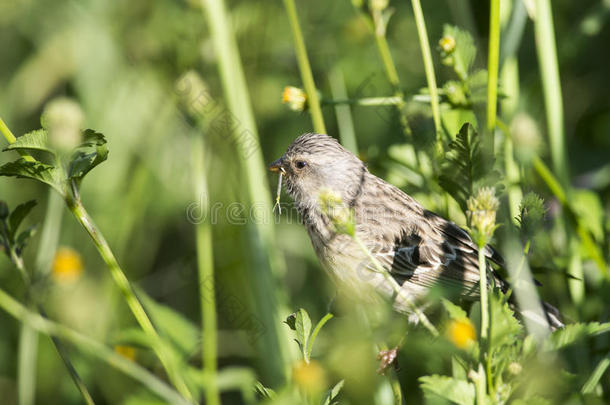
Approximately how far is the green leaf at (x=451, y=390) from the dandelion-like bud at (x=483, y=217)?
0.31 metres

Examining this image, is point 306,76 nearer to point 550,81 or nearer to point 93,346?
point 550,81

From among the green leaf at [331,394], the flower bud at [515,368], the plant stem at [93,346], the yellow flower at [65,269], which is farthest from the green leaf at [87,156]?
→ the yellow flower at [65,269]

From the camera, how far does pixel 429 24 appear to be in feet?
11.6

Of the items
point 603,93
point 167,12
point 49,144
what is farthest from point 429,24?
point 49,144

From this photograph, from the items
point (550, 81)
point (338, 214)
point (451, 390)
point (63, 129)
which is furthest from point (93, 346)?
point (550, 81)

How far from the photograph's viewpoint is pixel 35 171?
1.40 metres

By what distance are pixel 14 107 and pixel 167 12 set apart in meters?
0.96

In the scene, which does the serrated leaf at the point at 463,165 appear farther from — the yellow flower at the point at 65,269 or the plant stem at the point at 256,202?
the yellow flower at the point at 65,269

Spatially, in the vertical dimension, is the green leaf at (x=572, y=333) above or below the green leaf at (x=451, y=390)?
above

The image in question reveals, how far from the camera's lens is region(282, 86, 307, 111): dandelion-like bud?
6.60ft

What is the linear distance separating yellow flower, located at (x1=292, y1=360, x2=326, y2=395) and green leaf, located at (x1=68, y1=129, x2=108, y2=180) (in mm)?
639

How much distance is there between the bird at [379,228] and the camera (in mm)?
2209

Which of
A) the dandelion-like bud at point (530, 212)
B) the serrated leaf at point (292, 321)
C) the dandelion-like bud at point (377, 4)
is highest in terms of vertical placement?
the dandelion-like bud at point (377, 4)

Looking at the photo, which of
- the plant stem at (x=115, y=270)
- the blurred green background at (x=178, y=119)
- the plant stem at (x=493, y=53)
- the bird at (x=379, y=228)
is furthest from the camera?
the blurred green background at (x=178, y=119)
